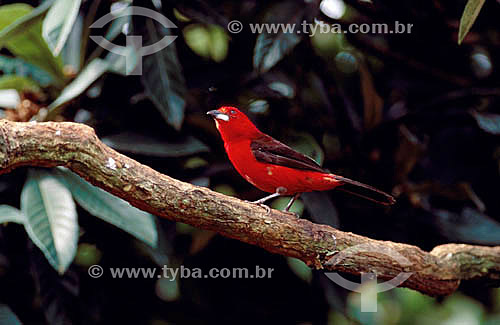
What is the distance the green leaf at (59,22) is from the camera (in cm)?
226

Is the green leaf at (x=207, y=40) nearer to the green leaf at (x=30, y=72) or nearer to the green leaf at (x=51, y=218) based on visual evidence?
the green leaf at (x=30, y=72)

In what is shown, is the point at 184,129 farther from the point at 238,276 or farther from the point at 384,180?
the point at 384,180

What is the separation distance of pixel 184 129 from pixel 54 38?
67 cm

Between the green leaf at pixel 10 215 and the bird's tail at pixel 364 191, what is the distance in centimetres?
118

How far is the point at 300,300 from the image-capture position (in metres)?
2.96

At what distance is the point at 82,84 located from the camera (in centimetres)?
240

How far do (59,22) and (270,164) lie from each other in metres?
1.02

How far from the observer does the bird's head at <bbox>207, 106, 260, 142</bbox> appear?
207 centimetres

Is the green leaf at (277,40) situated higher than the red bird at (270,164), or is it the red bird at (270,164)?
the green leaf at (277,40)

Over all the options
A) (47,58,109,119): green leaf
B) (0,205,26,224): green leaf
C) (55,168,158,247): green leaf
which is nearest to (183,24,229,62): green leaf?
(47,58,109,119): green leaf

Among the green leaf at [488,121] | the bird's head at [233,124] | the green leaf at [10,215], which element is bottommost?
the green leaf at [488,121]

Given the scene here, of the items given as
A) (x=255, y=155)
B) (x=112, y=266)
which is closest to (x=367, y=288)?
(x=255, y=155)

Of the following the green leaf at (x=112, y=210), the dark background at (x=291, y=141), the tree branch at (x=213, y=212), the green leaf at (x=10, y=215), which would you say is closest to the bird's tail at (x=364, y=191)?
the tree branch at (x=213, y=212)

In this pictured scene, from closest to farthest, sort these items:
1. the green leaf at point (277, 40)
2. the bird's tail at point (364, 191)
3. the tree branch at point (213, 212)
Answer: the tree branch at point (213, 212), the bird's tail at point (364, 191), the green leaf at point (277, 40)
